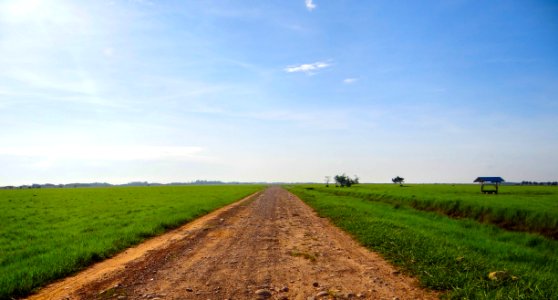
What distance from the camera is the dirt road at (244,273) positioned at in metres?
7.11

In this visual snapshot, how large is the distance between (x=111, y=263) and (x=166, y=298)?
491 centimetres

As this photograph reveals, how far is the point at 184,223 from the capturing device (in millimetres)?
21156

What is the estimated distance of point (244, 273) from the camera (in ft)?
28.3

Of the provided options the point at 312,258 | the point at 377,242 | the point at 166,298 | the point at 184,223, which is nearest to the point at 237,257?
the point at 312,258

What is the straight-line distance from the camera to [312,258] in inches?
408

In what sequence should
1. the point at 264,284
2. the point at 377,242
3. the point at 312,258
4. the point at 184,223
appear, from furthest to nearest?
the point at 184,223, the point at 377,242, the point at 312,258, the point at 264,284

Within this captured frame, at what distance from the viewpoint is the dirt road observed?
7.11 m

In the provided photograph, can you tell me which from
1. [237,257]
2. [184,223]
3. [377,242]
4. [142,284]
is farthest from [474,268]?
[184,223]

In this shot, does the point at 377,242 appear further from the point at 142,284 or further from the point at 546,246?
the point at 546,246

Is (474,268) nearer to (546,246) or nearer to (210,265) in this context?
(210,265)

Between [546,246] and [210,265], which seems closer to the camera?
[210,265]

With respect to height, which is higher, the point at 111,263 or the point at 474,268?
the point at 474,268

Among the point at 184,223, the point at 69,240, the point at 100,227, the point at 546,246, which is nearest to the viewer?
the point at 69,240

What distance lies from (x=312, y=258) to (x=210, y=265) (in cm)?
313
